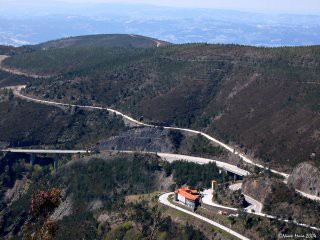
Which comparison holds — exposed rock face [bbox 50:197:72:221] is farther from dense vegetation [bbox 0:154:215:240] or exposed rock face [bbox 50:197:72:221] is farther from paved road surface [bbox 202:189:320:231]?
paved road surface [bbox 202:189:320:231]

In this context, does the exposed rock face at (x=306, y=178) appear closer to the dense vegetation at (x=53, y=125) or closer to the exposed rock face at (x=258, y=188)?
the exposed rock face at (x=258, y=188)

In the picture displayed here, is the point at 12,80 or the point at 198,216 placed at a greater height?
the point at 12,80

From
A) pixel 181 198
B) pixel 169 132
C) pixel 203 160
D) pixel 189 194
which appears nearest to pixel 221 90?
pixel 169 132

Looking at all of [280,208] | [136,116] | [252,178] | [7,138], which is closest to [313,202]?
[280,208]

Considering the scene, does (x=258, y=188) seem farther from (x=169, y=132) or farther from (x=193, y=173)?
(x=169, y=132)

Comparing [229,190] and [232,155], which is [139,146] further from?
[229,190]

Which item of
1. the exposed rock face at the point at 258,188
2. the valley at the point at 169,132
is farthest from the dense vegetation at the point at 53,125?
the exposed rock face at the point at 258,188
